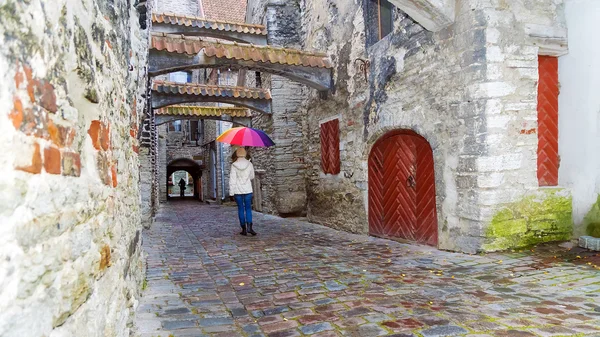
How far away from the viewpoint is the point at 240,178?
6949mm

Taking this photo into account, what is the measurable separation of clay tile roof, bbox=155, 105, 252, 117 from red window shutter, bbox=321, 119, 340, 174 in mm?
5182

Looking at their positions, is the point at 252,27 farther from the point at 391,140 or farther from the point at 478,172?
the point at 478,172

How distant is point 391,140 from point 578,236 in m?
2.60

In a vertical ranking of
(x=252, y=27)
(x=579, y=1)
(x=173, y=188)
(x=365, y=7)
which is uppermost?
(x=252, y=27)

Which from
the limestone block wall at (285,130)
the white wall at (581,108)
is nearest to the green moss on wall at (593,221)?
the white wall at (581,108)

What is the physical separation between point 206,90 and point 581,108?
7.78 m

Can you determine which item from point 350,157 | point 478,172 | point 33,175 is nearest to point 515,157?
point 478,172

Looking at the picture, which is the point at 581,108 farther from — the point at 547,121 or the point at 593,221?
the point at 593,221

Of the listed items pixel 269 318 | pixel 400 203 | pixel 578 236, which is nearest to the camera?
pixel 269 318

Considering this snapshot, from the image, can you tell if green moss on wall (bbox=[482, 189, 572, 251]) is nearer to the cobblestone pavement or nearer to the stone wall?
the cobblestone pavement

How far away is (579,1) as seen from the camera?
483cm

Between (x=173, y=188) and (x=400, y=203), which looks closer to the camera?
(x=400, y=203)

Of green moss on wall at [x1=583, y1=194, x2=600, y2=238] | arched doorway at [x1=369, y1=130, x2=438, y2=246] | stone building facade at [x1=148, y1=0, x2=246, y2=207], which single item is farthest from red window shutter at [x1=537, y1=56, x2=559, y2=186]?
stone building facade at [x1=148, y1=0, x2=246, y2=207]

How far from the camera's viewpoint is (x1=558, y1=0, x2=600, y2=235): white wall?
464 cm
